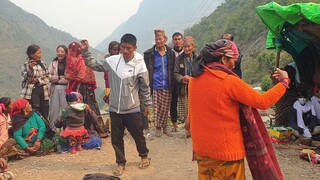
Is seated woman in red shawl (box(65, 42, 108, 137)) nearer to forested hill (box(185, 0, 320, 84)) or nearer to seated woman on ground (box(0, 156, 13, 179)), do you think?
seated woman on ground (box(0, 156, 13, 179))

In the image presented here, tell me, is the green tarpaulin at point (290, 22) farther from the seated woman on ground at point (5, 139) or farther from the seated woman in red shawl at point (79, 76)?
the seated woman on ground at point (5, 139)

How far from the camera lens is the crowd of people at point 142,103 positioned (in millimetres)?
2805

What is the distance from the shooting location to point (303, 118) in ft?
20.7

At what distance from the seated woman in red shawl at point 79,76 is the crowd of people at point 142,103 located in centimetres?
2

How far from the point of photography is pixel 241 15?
120ft

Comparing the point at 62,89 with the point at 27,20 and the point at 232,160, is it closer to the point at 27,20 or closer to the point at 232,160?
the point at 232,160

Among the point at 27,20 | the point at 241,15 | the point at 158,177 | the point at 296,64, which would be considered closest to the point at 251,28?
the point at 241,15

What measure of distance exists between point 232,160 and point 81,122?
12.7ft

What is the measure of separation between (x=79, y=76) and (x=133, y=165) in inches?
85.6

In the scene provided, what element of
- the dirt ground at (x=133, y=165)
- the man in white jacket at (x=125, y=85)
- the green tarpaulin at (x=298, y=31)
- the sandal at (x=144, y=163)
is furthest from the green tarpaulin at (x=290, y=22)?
the sandal at (x=144, y=163)

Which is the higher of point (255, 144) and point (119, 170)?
point (255, 144)

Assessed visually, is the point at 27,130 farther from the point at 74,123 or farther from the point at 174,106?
the point at 174,106

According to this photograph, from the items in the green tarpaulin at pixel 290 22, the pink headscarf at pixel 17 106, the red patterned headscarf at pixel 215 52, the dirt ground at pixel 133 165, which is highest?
the green tarpaulin at pixel 290 22

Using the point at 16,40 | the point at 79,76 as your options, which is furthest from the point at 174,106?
the point at 16,40
